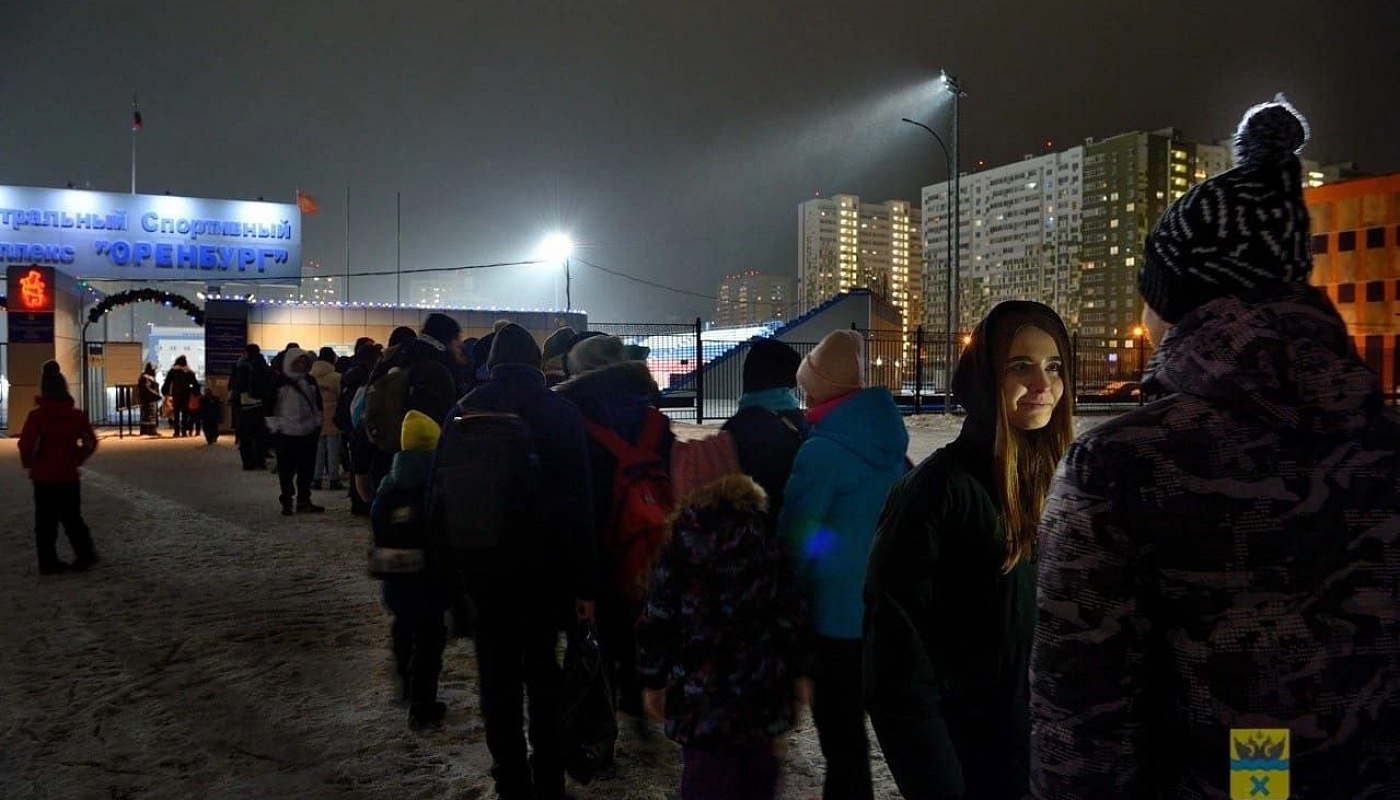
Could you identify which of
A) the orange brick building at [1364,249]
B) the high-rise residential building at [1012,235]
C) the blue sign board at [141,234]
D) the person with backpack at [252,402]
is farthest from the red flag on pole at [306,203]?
the high-rise residential building at [1012,235]

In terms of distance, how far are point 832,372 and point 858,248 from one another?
131356 mm

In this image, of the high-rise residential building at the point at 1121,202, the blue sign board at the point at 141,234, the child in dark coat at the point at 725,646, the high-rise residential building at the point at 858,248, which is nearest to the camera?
the child in dark coat at the point at 725,646

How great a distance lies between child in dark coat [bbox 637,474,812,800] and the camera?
2.93 meters

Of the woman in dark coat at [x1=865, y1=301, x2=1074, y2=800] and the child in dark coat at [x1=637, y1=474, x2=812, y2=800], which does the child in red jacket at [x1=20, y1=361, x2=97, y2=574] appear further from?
the woman in dark coat at [x1=865, y1=301, x2=1074, y2=800]

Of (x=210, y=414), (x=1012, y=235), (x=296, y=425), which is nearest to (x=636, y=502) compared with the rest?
(x=296, y=425)

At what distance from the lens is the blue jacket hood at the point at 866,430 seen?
3.05 metres

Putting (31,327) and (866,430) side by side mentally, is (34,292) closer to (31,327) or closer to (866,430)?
(31,327)

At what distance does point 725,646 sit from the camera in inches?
116

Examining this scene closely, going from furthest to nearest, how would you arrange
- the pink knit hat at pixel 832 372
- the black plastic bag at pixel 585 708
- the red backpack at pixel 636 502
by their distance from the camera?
the red backpack at pixel 636 502 → the black plastic bag at pixel 585 708 → the pink knit hat at pixel 832 372

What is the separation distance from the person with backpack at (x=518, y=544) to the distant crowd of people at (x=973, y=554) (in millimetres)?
11

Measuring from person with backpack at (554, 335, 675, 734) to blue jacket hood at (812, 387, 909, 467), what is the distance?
1.06 m

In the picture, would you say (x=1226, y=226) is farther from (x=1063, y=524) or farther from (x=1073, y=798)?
(x=1073, y=798)

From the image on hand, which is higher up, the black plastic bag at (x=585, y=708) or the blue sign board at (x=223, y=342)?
the blue sign board at (x=223, y=342)

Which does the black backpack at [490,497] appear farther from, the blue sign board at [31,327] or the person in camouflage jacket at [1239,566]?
the blue sign board at [31,327]
